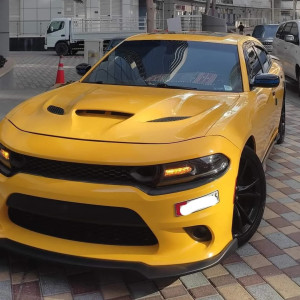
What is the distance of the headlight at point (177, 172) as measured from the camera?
2.63m

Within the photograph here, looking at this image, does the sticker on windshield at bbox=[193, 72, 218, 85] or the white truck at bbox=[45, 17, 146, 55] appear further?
the white truck at bbox=[45, 17, 146, 55]

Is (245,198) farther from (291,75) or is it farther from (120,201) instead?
(291,75)

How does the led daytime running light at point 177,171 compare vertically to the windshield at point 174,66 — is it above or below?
below

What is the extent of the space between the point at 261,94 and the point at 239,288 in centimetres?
182

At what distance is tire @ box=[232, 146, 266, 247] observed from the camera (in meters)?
3.20

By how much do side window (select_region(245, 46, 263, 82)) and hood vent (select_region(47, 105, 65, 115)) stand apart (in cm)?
170

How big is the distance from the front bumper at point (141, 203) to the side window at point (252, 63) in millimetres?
1605

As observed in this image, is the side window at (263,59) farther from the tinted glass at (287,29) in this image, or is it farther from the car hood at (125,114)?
the tinted glass at (287,29)

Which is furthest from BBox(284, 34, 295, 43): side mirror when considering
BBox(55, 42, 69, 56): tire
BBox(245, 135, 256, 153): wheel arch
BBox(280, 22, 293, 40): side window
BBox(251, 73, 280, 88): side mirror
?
BBox(55, 42, 69, 56): tire

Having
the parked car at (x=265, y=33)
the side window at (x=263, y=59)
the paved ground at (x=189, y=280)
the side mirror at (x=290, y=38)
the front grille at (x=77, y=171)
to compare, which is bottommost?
the paved ground at (x=189, y=280)

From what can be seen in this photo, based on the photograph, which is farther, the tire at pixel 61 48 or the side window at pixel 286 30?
the tire at pixel 61 48

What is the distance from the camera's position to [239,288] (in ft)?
9.41

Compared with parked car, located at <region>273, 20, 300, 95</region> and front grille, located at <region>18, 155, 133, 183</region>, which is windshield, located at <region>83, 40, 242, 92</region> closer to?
front grille, located at <region>18, 155, 133, 183</region>

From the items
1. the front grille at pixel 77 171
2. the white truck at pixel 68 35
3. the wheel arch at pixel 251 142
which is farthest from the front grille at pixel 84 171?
the white truck at pixel 68 35
